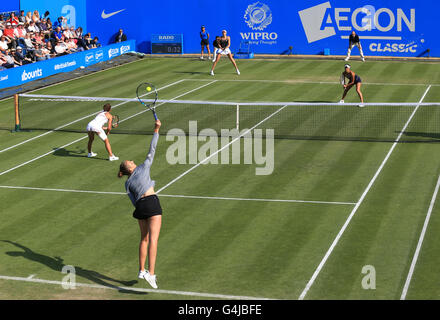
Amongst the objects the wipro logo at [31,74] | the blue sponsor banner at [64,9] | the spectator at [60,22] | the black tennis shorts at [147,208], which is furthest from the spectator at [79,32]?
the black tennis shorts at [147,208]

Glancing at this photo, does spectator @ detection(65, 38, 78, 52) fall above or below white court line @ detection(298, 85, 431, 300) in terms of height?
above

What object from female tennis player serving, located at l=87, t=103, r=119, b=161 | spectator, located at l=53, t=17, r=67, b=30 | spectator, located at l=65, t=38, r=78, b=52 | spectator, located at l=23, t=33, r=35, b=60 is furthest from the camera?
spectator, located at l=53, t=17, r=67, b=30

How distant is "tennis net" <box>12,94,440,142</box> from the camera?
26016mm

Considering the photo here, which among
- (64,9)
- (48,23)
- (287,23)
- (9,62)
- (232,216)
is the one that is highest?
(64,9)

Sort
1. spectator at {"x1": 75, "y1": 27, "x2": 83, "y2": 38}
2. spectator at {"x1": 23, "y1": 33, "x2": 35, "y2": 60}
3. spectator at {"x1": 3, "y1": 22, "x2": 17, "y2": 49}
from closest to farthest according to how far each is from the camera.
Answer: spectator at {"x1": 3, "y1": 22, "x2": 17, "y2": 49}
spectator at {"x1": 23, "y1": 33, "x2": 35, "y2": 60}
spectator at {"x1": 75, "y1": 27, "x2": 83, "y2": 38}

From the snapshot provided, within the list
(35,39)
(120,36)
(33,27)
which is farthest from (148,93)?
(120,36)

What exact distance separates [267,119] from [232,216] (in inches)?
441


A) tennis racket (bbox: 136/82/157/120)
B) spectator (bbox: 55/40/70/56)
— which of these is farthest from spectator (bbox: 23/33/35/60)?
tennis racket (bbox: 136/82/157/120)

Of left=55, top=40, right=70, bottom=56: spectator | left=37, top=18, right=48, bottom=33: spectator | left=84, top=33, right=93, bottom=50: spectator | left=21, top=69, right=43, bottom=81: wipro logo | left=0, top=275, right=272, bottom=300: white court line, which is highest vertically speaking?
left=37, top=18, right=48, bottom=33: spectator

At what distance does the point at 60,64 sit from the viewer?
4188cm

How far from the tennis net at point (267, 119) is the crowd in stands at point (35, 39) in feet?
28.4

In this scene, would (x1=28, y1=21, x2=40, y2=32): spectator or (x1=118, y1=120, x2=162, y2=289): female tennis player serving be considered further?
(x1=28, y1=21, x2=40, y2=32): spectator

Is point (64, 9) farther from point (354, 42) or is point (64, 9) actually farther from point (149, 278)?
point (149, 278)

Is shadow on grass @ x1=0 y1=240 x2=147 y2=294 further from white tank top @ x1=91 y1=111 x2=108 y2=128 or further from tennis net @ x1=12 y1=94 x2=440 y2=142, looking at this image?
tennis net @ x1=12 y1=94 x2=440 y2=142
